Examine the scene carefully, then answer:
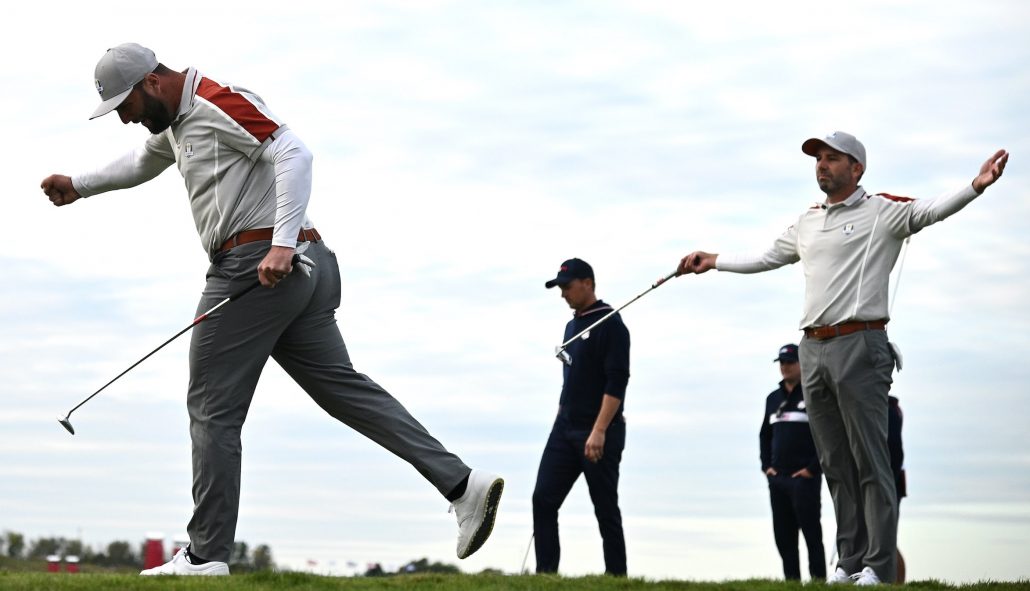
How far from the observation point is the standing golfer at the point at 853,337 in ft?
25.8


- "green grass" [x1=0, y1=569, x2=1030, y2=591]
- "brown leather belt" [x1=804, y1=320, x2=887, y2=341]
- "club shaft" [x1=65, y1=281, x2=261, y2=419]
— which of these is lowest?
"green grass" [x1=0, y1=569, x2=1030, y2=591]

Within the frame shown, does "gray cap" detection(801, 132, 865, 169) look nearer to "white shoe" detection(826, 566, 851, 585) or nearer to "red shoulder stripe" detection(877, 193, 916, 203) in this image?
"red shoulder stripe" detection(877, 193, 916, 203)

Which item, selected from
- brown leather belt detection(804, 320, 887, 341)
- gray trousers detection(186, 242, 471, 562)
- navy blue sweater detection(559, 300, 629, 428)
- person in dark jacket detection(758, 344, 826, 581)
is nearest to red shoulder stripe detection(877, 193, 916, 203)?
brown leather belt detection(804, 320, 887, 341)

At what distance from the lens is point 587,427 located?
9852mm

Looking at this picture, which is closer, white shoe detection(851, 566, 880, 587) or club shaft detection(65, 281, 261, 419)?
club shaft detection(65, 281, 261, 419)

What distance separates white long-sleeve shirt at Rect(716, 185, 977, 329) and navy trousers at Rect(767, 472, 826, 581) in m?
3.91

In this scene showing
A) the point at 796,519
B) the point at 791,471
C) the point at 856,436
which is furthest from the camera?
the point at 796,519

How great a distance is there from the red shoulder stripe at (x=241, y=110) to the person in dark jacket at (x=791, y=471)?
248 inches

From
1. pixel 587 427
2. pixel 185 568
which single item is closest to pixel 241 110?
pixel 185 568

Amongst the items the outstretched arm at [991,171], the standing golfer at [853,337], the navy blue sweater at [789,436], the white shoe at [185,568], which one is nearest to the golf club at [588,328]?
the standing golfer at [853,337]

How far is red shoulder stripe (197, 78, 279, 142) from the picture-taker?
677cm

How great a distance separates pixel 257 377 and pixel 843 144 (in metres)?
3.66

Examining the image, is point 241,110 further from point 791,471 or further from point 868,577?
point 791,471

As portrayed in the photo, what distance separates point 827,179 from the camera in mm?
8055
